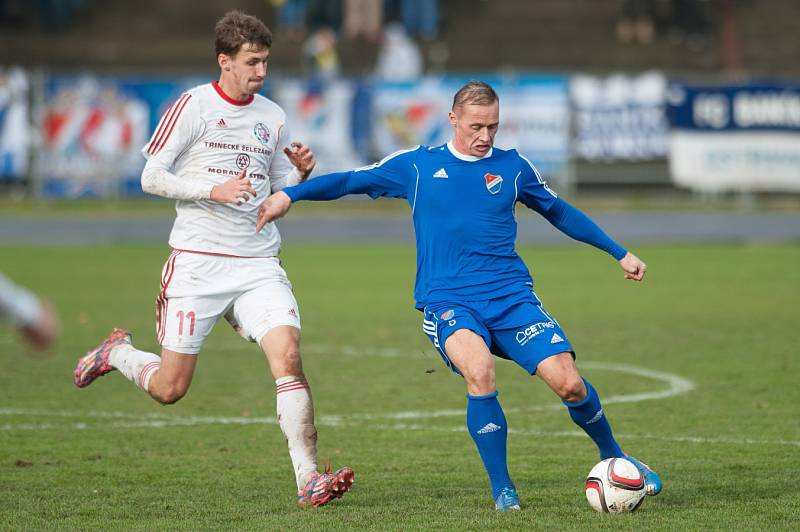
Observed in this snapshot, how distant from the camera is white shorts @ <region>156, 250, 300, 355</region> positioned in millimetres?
7258

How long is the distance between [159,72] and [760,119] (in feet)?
46.1

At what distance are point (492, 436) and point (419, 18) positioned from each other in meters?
27.5

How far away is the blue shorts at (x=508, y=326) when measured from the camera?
683 cm

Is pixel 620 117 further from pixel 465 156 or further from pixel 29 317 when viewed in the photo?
pixel 29 317

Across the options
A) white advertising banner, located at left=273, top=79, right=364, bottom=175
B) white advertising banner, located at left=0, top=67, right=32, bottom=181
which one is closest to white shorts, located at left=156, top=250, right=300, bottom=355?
white advertising banner, located at left=273, top=79, right=364, bottom=175

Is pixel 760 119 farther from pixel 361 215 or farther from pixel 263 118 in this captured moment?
pixel 263 118

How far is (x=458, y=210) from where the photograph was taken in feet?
23.1

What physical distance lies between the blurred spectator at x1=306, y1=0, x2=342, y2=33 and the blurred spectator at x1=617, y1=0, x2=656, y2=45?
6741 mm

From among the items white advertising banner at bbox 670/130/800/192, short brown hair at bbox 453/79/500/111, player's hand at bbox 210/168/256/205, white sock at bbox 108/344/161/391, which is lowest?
white advertising banner at bbox 670/130/800/192

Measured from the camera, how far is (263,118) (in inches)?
293

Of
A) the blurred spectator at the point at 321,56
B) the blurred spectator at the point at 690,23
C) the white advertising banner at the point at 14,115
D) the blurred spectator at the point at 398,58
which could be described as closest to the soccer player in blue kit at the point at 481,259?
the white advertising banner at the point at 14,115

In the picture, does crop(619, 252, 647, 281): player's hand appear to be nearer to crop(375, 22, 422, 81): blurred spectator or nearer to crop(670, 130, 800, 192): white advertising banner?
crop(670, 130, 800, 192): white advertising banner

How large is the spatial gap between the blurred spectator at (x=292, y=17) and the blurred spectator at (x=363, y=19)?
106cm

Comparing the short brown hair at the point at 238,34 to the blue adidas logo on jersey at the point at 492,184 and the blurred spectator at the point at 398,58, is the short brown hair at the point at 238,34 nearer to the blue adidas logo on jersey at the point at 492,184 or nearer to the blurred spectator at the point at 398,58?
the blue adidas logo on jersey at the point at 492,184
